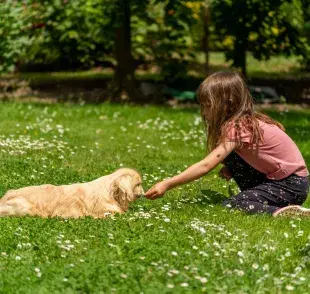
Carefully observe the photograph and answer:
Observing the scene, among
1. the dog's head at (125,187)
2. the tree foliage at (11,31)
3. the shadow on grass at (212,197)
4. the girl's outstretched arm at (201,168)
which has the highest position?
the girl's outstretched arm at (201,168)

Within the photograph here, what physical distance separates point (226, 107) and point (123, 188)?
3.80 feet

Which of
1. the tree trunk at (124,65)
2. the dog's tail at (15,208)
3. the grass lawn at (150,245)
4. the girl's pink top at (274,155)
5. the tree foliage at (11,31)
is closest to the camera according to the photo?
the grass lawn at (150,245)

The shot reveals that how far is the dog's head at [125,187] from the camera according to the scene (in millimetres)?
7137

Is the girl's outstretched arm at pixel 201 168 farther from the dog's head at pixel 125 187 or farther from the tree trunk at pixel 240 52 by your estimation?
the tree trunk at pixel 240 52

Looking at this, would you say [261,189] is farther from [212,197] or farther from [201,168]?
[201,168]

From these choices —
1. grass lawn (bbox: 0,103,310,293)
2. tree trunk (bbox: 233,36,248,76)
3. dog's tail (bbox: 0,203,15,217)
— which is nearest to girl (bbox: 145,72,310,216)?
grass lawn (bbox: 0,103,310,293)

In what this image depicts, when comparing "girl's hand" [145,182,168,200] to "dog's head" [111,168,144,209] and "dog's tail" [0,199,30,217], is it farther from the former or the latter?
"dog's tail" [0,199,30,217]

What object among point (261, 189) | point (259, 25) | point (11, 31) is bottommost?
point (259, 25)

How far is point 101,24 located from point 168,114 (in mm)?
3216

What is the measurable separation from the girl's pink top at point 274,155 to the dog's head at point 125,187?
0.96 meters

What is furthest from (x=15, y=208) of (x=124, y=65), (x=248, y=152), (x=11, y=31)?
(x=124, y=65)

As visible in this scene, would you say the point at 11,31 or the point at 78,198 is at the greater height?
the point at 78,198

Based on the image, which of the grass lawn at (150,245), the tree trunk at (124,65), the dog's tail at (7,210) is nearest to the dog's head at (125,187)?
the grass lawn at (150,245)

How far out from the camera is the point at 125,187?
23.4 ft
